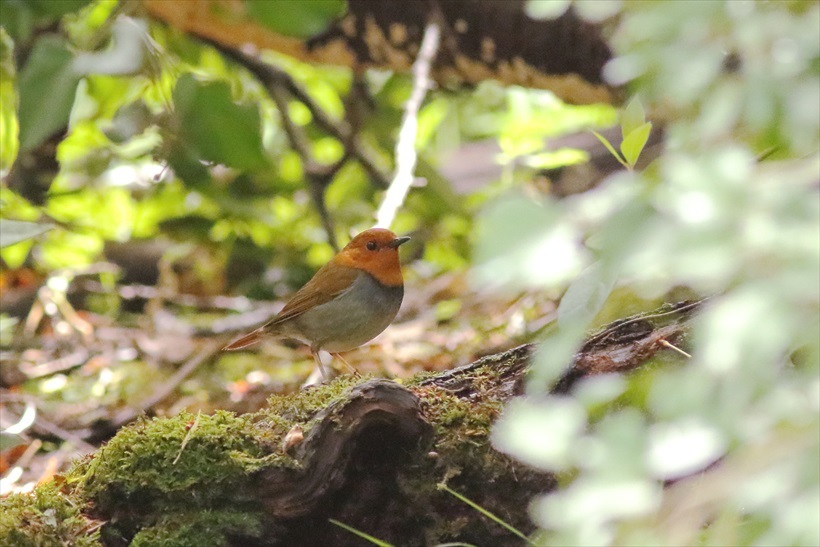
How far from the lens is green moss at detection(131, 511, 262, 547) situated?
1.60 metres

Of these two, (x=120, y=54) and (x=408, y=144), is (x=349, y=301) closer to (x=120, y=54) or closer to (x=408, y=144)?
(x=408, y=144)

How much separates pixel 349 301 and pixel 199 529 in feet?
5.55

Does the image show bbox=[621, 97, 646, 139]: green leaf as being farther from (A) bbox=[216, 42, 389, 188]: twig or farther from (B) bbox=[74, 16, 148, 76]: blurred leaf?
(A) bbox=[216, 42, 389, 188]: twig

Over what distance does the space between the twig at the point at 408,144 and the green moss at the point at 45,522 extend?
5.28 ft

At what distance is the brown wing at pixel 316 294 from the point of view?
3.37m

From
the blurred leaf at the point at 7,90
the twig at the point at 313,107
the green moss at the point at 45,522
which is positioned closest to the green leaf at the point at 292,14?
the blurred leaf at the point at 7,90

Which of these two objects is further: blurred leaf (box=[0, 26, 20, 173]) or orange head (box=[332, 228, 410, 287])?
orange head (box=[332, 228, 410, 287])

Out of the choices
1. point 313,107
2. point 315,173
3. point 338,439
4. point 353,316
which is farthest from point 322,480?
point 313,107

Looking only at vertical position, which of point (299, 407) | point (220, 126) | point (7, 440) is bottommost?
point (299, 407)

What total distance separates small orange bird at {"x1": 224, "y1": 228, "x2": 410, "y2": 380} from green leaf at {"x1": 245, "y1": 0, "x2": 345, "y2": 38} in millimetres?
1049

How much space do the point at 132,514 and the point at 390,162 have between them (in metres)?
3.32

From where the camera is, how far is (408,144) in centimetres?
326

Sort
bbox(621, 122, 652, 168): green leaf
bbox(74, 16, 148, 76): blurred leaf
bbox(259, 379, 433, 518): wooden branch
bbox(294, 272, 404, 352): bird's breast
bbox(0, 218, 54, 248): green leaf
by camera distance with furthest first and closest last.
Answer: bbox(294, 272, 404, 352): bird's breast, bbox(74, 16, 148, 76): blurred leaf, bbox(0, 218, 54, 248): green leaf, bbox(259, 379, 433, 518): wooden branch, bbox(621, 122, 652, 168): green leaf

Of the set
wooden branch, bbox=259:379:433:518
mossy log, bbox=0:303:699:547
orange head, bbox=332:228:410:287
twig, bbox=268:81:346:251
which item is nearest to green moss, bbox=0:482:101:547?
mossy log, bbox=0:303:699:547
